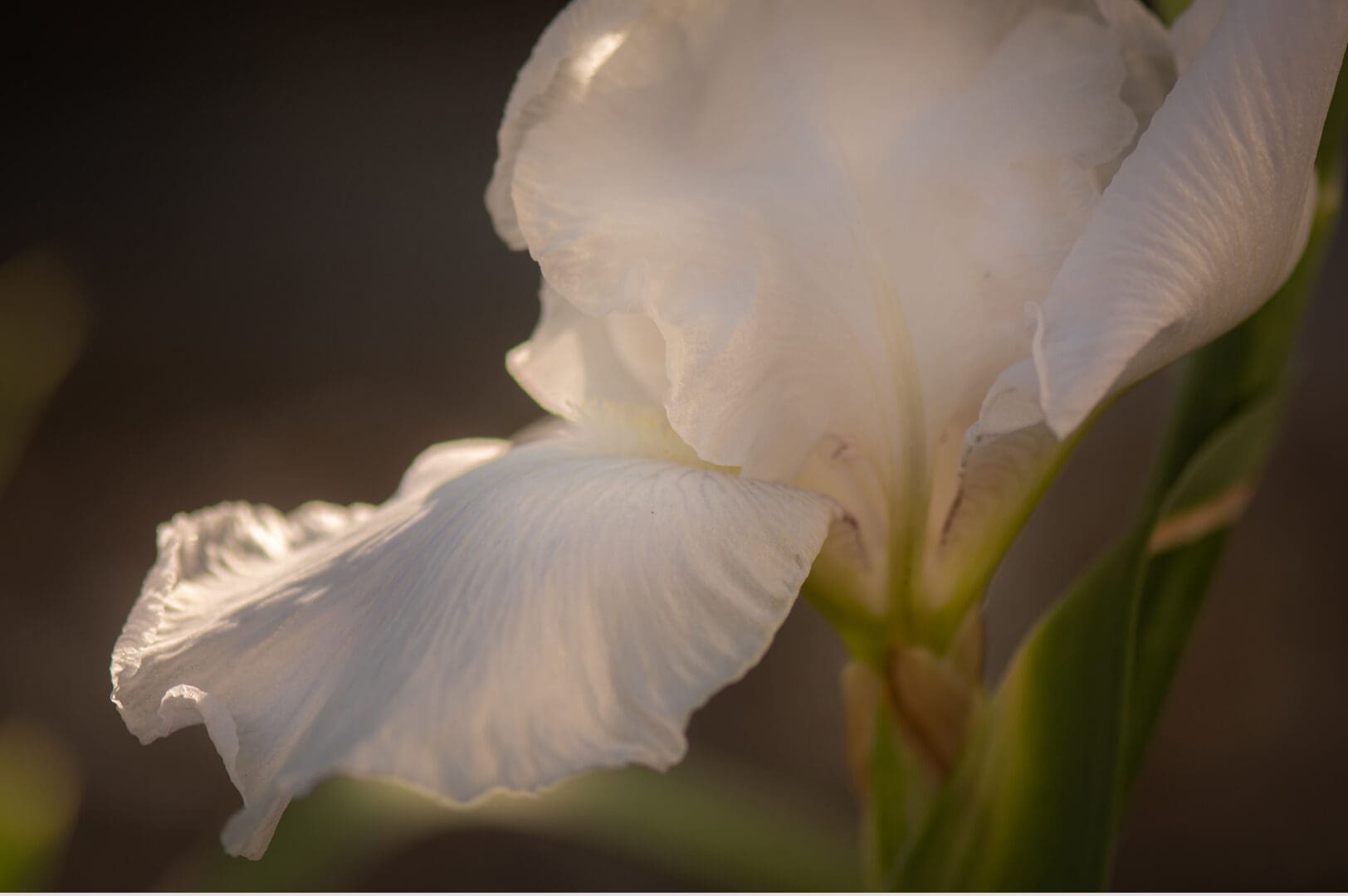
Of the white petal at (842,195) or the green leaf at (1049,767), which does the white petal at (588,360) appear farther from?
the green leaf at (1049,767)

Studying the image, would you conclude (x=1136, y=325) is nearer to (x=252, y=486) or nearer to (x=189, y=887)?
(x=189, y=887)

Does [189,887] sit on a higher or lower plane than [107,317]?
lower

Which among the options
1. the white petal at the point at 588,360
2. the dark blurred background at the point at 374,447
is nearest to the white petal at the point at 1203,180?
the white petal at the point at 588,360

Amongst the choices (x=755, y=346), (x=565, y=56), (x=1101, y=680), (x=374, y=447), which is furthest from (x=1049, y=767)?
(x=374, y=447)

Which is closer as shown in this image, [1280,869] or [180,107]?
[180,107]

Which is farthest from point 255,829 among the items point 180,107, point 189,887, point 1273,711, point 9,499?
point 1273,711

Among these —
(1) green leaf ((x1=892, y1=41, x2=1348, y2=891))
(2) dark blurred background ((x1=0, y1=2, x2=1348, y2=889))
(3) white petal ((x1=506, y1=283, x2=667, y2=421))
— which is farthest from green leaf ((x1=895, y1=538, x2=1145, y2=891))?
(2) dark blurred background ((x1=0, y1=2, x2=1348, y2=889))

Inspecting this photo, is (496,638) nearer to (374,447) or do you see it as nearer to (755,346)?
(755,346)
